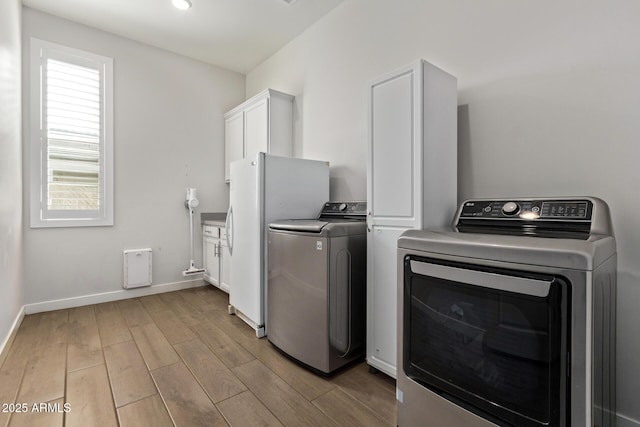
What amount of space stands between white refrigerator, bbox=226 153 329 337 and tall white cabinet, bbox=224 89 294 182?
2.55 ft

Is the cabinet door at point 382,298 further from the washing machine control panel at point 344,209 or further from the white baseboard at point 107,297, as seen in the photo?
the white baseboard at point 107,297

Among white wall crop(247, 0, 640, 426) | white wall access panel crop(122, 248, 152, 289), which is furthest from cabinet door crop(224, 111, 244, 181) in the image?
white wall crop(247, 0, 640, 426)

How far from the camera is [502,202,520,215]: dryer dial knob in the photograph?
1423 millimetres

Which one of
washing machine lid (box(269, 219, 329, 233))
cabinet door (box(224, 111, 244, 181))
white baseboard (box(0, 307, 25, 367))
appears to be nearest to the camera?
washing machine lid (box(269, 219, 329, 233))

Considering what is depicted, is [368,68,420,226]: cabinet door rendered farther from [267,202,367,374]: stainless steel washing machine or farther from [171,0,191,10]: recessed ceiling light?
[171,0,191,10]: recessed ceiling light

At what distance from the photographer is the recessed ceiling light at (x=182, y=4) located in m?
2.66

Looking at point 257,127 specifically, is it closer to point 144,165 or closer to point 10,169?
point 144,165

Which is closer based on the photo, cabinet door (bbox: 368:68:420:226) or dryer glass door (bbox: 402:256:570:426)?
dryer glass door (bbox: 402:256:570:426)

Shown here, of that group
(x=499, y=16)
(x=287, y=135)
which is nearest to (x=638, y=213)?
(x=499, y=16)

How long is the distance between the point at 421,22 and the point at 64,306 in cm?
408

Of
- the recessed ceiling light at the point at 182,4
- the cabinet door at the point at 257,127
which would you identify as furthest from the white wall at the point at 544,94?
the recessed ceiling light at the point at 182,4

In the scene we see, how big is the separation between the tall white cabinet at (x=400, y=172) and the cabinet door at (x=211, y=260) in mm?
2163

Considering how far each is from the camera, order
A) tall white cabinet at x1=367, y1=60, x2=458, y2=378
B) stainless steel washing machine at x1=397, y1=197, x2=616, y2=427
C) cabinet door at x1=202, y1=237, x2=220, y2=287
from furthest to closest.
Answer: cabinet door at x1=202, y1=237, x2=220, y2=287, tall white cabinet at x1=367, y1=60, x2=458, y2=378, stainless steel washing machine at x1=397, y1=197, x2=616, y2=427

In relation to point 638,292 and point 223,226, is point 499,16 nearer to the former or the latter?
point 638,292
